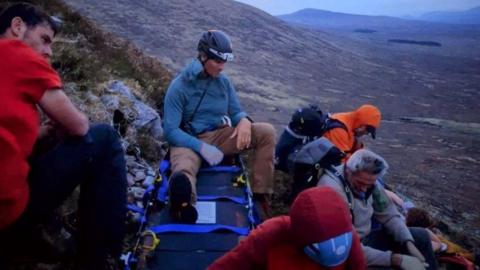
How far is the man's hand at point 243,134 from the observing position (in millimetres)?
5106

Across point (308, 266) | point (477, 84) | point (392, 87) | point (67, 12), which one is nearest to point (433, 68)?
point (477, 84)

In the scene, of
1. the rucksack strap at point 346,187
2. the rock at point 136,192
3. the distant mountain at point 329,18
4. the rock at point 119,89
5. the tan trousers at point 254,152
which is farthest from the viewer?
the distant mountain at point 329,18

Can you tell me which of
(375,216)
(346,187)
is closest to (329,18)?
(375,216)

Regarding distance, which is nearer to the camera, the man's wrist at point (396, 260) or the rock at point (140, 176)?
the man's wrist at point (396, 260)

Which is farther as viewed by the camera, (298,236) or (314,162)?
(314,162)

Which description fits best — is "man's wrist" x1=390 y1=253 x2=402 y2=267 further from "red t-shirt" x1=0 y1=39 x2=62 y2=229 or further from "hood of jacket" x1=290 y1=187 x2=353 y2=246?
"red t-shirt" x1=0 y1=39 x2=62 y2=229

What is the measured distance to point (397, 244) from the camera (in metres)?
4.51

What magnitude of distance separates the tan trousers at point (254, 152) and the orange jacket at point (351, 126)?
1.14 m

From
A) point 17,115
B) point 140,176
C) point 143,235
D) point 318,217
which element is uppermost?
point 17,115

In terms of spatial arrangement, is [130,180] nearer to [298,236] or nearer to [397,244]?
[397,244]

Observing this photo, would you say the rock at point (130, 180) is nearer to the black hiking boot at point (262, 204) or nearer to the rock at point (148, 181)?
the rock at point (148, 181)

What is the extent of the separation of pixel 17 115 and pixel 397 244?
3770 millimetres

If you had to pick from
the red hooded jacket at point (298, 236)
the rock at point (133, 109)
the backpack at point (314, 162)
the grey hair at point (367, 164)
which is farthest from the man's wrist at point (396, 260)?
the rock at point (133, 109)

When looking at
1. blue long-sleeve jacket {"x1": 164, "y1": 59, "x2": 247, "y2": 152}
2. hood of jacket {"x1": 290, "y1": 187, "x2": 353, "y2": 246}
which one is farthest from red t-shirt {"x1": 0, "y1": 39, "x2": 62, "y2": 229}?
blue long-sleeve jacket {"x1": 164, "y1": 59, "x2": 247, "y2": 152}
